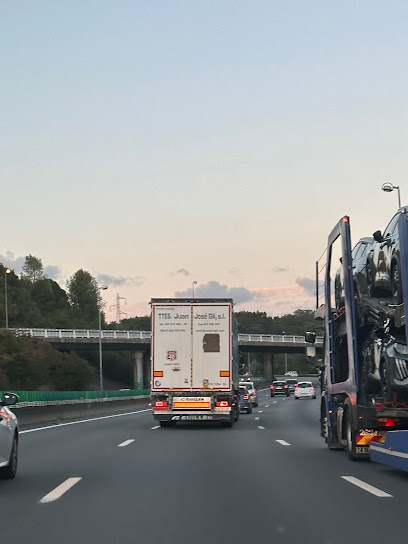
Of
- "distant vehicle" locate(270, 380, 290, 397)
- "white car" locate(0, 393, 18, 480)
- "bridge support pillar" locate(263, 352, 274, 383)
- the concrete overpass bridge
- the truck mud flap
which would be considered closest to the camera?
"white car" locate(0, 393, 18, 480)

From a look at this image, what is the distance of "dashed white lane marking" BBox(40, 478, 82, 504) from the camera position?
10.6 metres

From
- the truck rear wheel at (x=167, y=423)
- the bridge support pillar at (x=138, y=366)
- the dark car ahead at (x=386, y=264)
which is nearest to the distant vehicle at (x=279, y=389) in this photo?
the bridge support pillar at (x=138, y=366)

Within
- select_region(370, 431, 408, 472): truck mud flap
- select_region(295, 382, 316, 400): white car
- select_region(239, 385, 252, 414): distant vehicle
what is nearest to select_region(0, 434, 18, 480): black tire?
select_region(370, 431, 408, 472): truck mud flap

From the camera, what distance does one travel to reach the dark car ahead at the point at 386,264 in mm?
13711

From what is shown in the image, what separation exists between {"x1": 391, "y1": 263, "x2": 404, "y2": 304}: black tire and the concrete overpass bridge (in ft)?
270

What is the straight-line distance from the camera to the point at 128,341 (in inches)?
4136

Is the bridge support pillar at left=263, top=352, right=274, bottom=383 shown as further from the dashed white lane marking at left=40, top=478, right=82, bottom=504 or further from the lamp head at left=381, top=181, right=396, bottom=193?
the dashed white lane marking at left=40, top=478, right=82, bottom=504

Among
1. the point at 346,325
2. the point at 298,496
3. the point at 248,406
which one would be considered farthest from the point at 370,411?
the point at 248,406

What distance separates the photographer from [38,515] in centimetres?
932

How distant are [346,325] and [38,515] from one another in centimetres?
807

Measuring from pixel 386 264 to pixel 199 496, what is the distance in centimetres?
523

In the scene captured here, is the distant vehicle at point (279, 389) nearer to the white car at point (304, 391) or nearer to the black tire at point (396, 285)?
the white car at point (304, 391)

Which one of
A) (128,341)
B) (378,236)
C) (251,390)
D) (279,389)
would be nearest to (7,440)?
(378,236)

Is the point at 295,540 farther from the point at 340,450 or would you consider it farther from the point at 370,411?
the point at 340,450
